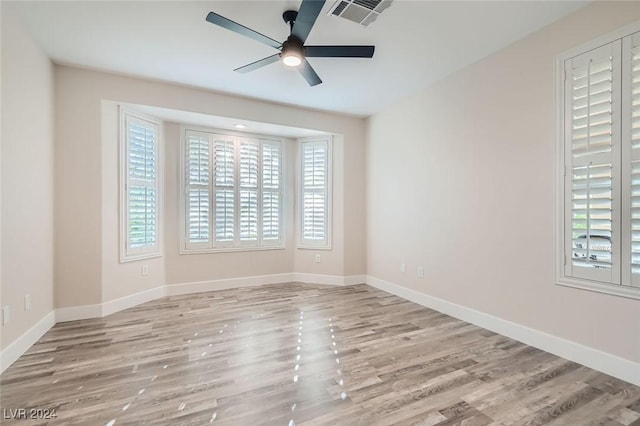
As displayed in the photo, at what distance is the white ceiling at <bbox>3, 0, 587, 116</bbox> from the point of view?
2.39 metres

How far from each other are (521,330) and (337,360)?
5.81 feet

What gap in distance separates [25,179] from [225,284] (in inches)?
108

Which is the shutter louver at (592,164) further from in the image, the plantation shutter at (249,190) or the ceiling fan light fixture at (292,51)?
the plantation shutter at (249,190)

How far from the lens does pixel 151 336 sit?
296cm

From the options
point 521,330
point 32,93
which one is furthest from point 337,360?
point 32,93

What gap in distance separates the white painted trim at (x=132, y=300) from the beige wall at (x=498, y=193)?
3370mm

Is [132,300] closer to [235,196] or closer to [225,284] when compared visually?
Result: [225,284]

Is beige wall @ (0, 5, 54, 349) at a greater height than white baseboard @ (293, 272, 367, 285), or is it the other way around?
beige wall @ (0, 5, 54, 349)

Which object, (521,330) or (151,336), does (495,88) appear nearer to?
(521,330)

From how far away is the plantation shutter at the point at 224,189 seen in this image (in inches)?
185

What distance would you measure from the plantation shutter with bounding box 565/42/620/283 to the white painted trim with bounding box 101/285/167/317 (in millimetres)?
4663

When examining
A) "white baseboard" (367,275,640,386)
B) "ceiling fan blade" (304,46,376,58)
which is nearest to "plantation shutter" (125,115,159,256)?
"ceiling fan blade" (304,46,376,58)

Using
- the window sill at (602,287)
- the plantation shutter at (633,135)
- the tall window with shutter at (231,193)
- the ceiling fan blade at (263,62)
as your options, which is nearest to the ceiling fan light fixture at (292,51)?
the ceiling fan blade at (263,62)

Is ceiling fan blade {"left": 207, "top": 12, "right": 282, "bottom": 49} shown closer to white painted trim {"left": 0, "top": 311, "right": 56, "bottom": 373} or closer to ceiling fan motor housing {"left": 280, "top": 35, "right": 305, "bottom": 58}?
ceiling fan motor housing {"left": 280, "top": 35, "right": 305, "bottom": 58}
